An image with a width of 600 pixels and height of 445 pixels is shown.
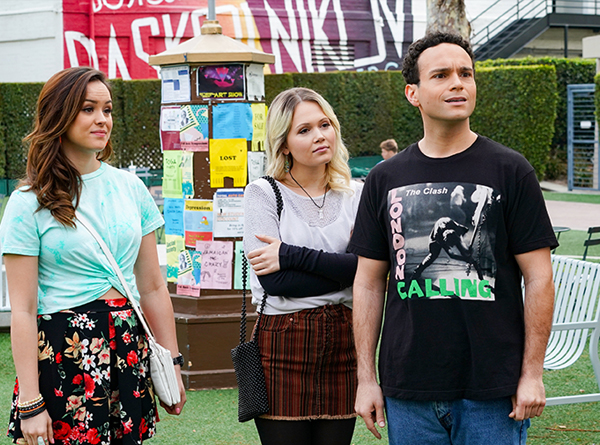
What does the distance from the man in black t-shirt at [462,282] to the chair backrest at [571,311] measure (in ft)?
8.83

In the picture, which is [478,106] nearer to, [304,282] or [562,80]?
[562,80]

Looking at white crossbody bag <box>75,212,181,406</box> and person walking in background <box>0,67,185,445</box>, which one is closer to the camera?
person walking in background <box>0,67,185,445</box>

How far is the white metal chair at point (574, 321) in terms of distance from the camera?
16.2 ft

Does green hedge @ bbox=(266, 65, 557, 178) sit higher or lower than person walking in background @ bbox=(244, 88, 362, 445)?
higher

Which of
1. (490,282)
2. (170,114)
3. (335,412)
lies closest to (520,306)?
(490,282)

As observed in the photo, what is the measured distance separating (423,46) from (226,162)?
338 centimetres

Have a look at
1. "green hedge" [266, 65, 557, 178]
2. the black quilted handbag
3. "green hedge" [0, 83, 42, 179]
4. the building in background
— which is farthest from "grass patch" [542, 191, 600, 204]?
the black quilted handbag

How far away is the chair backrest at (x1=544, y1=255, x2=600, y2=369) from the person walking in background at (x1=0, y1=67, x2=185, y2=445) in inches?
119

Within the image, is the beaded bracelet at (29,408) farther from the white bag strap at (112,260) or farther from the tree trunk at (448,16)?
the tree trunk at (448,16)

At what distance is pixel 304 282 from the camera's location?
294 centimetres

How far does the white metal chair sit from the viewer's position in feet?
16.2

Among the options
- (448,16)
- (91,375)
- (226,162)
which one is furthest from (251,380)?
(448,16)

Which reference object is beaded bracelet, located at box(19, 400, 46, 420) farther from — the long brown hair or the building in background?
the building in background

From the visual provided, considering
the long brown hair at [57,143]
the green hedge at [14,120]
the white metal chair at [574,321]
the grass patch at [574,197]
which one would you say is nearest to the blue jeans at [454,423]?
the long brown hair at [57,143]
